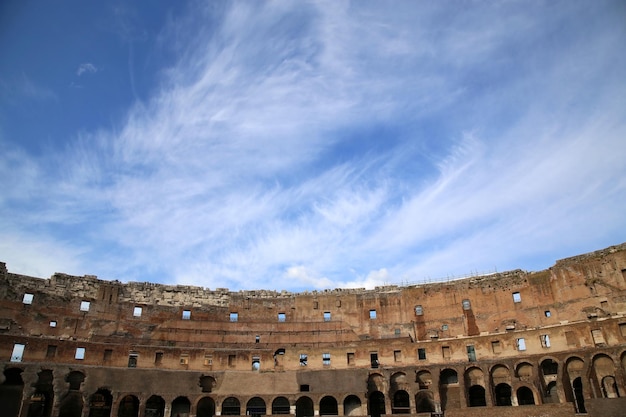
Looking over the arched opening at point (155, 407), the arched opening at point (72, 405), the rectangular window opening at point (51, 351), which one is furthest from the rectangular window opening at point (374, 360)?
the rectangular window opening at point (51, 351)

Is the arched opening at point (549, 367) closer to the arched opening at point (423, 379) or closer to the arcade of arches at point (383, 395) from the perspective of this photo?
the arcade of arches at point (383, 395)

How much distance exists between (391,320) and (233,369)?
1915 cm

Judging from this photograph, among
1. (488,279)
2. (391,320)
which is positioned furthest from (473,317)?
(391,320)

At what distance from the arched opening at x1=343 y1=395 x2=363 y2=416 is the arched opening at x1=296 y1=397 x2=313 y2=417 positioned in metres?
3.44

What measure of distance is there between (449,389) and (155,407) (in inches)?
1117

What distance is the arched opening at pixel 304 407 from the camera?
152ft

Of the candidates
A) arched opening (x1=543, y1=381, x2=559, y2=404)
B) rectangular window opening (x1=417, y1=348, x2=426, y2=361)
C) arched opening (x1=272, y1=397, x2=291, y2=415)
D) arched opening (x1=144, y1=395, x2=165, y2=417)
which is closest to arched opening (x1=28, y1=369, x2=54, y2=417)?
arched opening (x1=144, y1=395, x2=165, y2=417)

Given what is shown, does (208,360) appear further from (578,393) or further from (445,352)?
(578,393)

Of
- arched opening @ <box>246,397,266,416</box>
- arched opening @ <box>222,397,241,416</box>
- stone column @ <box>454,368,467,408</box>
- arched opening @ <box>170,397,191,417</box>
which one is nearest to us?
stone column @ <box>454,368,467,408</box>

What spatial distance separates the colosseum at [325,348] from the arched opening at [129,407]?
0.12 metres

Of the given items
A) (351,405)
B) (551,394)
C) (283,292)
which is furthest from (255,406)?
(551,394)

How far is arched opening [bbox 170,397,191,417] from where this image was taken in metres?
44.8

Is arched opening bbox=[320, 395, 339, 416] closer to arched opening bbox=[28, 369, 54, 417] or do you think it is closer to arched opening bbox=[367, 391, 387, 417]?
arched opening bbox=[367, 391, 387, 417]

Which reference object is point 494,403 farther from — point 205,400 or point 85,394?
point 85,394
